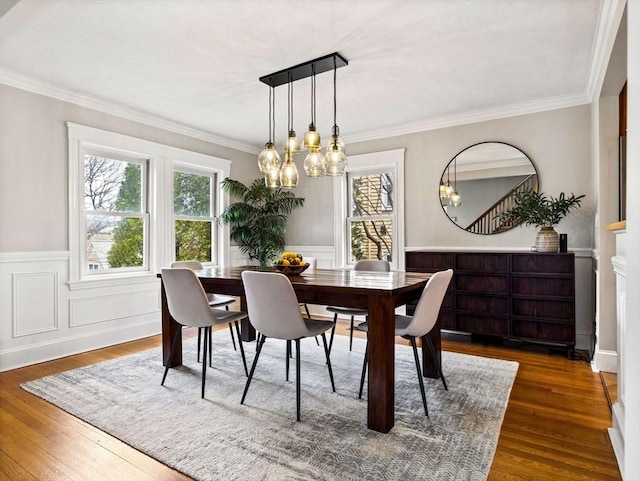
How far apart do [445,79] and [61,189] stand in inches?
143

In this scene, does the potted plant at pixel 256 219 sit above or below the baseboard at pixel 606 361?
above

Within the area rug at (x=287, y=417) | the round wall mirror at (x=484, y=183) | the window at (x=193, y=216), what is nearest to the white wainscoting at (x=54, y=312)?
the area rug at (x=287, y=417)

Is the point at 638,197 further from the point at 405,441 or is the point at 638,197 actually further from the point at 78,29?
the point at 78,29

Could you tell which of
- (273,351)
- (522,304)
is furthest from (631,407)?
(273,351)

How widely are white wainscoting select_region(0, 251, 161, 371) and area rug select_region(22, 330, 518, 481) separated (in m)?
0.58

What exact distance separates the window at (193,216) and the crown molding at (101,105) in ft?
1.65

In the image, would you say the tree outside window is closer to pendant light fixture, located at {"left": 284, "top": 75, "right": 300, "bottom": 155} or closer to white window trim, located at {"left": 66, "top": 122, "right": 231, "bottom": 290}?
pendant light fixture, located at {"left": 284, "top": 75, "right": 300, "bottom": 155}

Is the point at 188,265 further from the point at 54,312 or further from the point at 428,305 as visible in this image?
the point at 428,305

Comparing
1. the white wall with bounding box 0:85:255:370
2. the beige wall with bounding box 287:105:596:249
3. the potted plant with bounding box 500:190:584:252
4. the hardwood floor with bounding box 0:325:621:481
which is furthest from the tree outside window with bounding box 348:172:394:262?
the white wall with bounding box 0:85:255:370

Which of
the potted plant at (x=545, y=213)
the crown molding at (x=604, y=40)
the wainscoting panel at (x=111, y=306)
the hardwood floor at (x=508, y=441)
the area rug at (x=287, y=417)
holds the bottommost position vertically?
the hardwood floor at (x=508, y=441)

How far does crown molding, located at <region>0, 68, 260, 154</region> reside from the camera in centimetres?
322

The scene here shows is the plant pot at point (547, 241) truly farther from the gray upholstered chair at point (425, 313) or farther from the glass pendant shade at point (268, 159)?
the glass pendant shade at point (268, 159)

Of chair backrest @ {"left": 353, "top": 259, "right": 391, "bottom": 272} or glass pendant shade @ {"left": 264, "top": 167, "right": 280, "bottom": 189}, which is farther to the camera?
chair backrest @ {"left": 353, "top": 259, "right": 391, "bottom": 272}

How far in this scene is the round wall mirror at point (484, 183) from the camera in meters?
4.07
